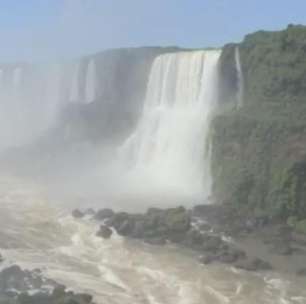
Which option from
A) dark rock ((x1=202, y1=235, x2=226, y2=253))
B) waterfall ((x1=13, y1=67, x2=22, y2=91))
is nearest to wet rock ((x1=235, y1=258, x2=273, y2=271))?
dark rock ((x1=202, y1=235, x2=226, y2=253))

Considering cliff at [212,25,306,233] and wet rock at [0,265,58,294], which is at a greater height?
cliff at [212,25,306,233]

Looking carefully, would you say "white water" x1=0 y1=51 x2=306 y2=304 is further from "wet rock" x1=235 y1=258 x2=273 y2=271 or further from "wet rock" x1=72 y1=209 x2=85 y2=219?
"wet rock" x1=235 y1=258 x2=273 y2=271

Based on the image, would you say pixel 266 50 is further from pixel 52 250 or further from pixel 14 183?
pixel 52 250

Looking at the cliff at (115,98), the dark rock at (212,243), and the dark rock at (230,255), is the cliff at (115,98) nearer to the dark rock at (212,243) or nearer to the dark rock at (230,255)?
the dark rock at (212,243)

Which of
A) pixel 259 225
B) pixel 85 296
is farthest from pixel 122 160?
pixel 85 296

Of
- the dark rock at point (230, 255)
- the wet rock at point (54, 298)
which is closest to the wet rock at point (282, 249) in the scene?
the dark rock at point (230, 255)

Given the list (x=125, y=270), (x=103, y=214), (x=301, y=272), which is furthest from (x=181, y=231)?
(x=301, y=272)

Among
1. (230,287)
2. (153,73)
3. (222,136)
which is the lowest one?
(230,287)

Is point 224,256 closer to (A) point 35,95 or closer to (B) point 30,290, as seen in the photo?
(B) point 30,290
